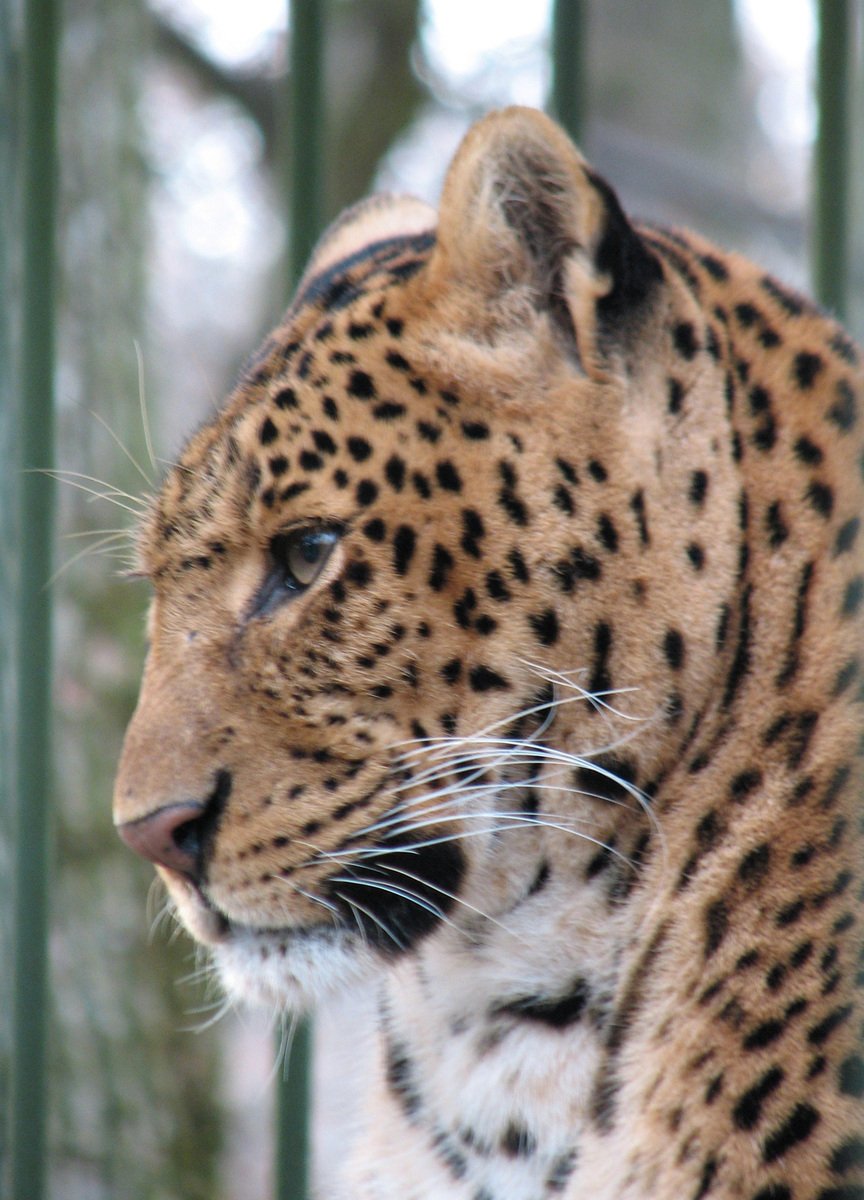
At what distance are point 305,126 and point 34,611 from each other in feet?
3.07

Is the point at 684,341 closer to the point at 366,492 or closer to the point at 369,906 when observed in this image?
the point at 366,492

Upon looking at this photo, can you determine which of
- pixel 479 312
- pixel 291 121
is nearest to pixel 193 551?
pixel 479 312

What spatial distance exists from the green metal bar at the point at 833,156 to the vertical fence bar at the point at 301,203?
2.73 ft

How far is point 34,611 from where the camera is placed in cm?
252

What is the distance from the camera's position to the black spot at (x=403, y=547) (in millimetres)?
2156

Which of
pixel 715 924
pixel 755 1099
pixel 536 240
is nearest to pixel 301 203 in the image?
pixel 536 240

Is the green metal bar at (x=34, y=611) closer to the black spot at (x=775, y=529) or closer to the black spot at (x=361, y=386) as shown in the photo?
the black spot at (x=361, y=386)

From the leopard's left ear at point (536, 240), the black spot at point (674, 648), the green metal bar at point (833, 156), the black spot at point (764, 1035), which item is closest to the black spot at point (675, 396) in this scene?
the leopard's left ear at point (536, 240)

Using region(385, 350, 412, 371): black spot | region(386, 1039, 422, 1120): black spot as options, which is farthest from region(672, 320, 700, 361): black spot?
region(386, 1039, 422, 1120): black spot

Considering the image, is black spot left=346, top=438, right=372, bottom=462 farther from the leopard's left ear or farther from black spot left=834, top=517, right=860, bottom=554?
black spot left=834, top=517, right=860, bottom=554

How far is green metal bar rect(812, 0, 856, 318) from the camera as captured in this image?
244 cm

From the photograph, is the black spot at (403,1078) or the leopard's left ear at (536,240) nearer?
the leopard's left ear at (536,240)

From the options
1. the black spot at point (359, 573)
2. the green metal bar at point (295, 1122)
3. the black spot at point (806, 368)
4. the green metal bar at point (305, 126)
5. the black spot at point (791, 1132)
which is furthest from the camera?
the green metal bar at point (295, 1122)

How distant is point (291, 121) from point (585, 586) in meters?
1.00
